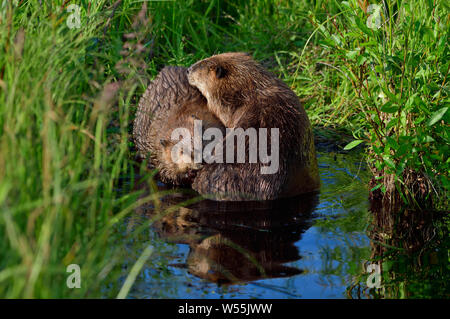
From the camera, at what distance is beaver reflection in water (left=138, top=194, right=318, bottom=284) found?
3.76 meters

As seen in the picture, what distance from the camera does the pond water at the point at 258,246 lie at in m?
3.53

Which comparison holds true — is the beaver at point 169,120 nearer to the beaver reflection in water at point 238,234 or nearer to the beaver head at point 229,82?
the beaver head at point 229,82

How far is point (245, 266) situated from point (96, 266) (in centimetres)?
118

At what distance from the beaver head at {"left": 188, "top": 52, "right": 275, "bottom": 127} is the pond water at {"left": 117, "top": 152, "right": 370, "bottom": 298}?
76 cm

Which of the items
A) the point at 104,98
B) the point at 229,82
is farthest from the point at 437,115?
the point at 104,98

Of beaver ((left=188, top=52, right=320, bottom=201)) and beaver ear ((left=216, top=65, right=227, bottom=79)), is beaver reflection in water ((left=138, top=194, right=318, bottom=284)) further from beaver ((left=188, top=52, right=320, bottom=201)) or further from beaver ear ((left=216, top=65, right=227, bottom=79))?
beaver ear ((left=216, top=65, right=227, bottom=79))

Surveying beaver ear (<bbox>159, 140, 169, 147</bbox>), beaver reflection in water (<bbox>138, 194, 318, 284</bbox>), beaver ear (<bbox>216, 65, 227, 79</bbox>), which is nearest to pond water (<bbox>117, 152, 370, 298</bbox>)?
beaver reflection in water (<bbox>138, 194, 318, 284</bbox>)

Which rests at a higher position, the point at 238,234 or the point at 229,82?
the point at 229,82

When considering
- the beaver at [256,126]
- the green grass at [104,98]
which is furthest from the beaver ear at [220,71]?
the green grass at [104,98]

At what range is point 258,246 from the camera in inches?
161

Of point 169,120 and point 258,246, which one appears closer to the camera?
point 258,246

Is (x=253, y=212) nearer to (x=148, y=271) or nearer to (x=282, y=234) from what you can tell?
(x=282, y=234)

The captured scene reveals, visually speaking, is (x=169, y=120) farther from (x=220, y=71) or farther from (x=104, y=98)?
(x=104, y=98)

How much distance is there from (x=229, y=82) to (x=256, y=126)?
57 cm
